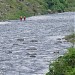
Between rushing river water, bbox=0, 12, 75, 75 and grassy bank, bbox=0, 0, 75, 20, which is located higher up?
grassy bank, bbox=0, 0, 75, 20

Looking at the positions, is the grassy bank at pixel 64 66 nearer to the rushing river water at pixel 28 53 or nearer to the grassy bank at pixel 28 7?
the rushing river water at pixel 28 53

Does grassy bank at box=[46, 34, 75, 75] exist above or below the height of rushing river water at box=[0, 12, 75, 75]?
above

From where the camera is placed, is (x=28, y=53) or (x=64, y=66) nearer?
(x=64, y=66)

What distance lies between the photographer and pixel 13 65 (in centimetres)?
4109

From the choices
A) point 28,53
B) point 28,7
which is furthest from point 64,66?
point 28,7

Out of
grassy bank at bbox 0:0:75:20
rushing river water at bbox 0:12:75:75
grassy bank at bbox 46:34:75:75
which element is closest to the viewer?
grassy bank at bbox 46:34:75:75

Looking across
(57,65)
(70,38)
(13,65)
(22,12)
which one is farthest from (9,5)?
(57,65)

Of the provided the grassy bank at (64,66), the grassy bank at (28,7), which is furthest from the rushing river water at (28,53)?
the grassy bank at (28,7)

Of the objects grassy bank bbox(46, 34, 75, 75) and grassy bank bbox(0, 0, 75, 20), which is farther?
grassy bank bbox(0, 0, 75, 20)

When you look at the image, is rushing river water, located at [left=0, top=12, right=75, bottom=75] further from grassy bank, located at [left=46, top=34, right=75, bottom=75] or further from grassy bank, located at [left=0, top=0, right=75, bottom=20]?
grassy bank, located at [left=0, top=0, right=75, bottom=20]

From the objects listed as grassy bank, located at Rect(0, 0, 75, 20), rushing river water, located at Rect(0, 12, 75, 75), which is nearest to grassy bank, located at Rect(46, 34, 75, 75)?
rushing river water, located at Rect(0, 12, 75, 75)

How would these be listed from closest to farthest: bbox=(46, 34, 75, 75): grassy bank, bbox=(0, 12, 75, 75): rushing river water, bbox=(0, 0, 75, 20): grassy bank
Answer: bbox=(46, 34, 75, 75): grassy bank → bbox=(0, 12, 75, 75): rushing river water → bbox=(0, 0, 75, 20): grassy bank

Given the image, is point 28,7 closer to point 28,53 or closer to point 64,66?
point 28,53

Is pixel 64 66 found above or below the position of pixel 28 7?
below
